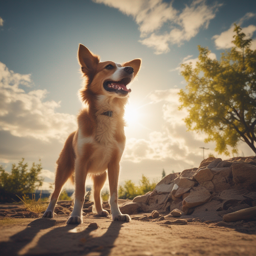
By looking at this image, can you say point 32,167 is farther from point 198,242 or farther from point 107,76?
point 198,242

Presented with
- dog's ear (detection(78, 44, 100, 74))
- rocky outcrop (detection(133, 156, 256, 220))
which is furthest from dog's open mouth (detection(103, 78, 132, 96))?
rocky outcrop (detection(133, 156, 256, 220))

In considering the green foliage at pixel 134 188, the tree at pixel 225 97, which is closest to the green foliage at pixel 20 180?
the green foliage at pixel 134 188

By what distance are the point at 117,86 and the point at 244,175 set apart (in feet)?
11.0

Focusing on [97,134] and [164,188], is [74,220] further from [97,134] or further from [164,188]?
[164,188]

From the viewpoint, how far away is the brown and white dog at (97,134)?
294 centimetres

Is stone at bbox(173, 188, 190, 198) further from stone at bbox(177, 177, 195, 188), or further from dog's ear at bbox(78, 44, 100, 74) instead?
dog's ear at bbox(78, 44, 100, 74)

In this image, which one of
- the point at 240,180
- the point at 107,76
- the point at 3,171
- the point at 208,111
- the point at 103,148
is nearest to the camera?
the point at 103,148

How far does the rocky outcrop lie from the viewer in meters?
3.64

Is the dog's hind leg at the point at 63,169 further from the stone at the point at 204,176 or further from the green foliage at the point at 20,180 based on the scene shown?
the green foliage at the point at 20,180

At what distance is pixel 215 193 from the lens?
418 cm

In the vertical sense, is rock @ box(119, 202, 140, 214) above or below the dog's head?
below

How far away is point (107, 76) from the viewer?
3.47 metres

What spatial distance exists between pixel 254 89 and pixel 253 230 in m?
16.5

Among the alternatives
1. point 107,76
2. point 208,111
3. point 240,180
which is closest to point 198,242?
point 107,76
